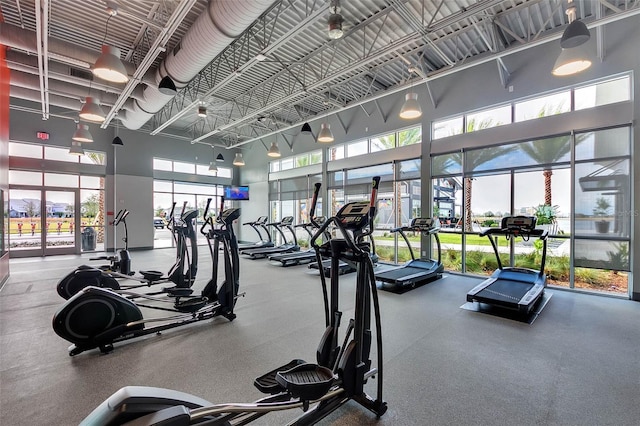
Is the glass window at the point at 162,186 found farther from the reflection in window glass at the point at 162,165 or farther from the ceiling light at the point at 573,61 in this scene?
the ceiling light at the point at 573,61

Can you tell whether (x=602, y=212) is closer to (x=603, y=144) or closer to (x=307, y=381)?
(x=603, y=144)

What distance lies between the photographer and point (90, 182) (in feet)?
36.9

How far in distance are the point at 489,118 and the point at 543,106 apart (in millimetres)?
1028

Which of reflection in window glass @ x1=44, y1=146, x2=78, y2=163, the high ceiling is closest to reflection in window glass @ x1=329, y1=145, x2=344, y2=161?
the high ceiling

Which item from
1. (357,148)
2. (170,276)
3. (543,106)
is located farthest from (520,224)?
(170,276)

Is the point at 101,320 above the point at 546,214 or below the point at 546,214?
below

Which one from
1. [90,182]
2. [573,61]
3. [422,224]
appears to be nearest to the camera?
[573,61]

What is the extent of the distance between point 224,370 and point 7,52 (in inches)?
333

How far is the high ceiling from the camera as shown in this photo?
14.9 ft

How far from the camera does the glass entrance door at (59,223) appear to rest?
10.4 meters

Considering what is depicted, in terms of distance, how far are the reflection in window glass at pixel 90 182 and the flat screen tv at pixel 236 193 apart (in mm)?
5138

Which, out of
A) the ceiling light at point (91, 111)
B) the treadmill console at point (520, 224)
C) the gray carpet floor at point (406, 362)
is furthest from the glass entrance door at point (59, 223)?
the treadmill console at point (520, 224)

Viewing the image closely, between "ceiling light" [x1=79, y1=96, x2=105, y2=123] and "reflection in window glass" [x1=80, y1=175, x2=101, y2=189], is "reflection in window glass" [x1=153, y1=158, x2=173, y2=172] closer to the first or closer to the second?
"reflection in window glass" [x1=80, y1=175, x2=101, y2=189]

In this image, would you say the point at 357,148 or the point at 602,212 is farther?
the point at 357,148
